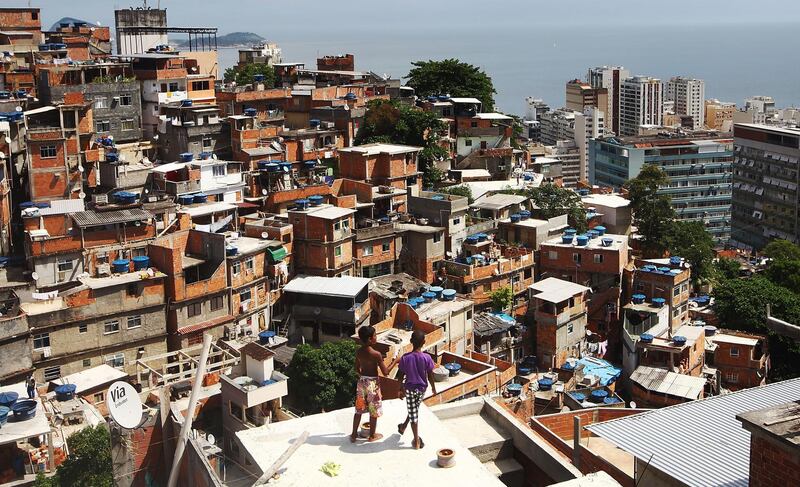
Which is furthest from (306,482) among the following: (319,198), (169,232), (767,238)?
(767,238)

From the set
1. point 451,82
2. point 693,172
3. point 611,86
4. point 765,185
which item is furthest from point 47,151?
point 611,86

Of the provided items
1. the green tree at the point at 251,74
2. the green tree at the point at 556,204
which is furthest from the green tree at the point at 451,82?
the green tree at the point at 556,204

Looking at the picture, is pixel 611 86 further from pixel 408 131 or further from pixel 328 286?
pixel 328 286

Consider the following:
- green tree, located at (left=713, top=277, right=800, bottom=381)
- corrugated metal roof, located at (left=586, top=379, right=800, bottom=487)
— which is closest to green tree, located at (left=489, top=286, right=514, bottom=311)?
green tree, located at (left=713, top=277, right=800, bottom=381)

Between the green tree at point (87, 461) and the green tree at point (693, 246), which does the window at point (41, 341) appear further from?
the green tree at point (693, 246)


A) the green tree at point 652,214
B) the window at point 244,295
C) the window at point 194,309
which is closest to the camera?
the window at point 194,309

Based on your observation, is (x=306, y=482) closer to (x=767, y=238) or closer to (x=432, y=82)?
(x=432, y=82)
